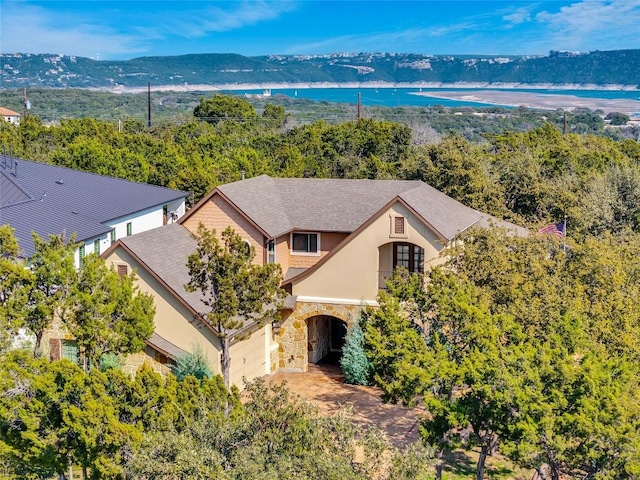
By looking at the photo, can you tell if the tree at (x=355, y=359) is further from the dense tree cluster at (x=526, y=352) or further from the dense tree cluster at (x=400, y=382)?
the dense tree cluster at (x=526, y=352)

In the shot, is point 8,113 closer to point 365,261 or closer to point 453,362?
point 365,261

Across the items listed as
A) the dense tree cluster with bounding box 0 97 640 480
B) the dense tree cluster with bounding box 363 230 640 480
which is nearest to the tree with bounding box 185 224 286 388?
the dense tree cluster with bounding box 0 97 640 480

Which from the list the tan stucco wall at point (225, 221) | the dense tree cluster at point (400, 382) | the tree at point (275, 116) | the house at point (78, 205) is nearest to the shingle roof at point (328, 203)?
the tan stucco wall at point (225, 221)

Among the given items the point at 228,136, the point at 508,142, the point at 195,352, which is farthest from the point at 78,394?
the point at 228,136

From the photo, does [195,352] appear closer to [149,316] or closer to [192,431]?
[149,316]

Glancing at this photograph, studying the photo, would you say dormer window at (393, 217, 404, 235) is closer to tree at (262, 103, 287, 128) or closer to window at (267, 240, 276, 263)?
window at (267, 240, 276, 263)

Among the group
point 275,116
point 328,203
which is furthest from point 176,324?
point 275,116
